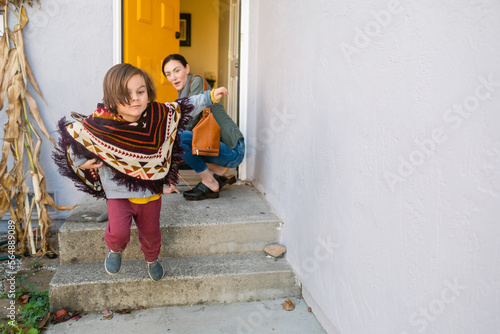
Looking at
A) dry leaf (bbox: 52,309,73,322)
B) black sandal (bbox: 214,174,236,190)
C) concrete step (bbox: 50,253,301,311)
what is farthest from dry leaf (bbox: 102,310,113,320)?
black sandal (bbox: 214,174,236,190)

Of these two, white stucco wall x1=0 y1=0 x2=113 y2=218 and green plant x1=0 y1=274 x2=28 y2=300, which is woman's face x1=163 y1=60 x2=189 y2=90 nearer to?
white stucco wall x1=0 y1=0 x2=113 y2=218

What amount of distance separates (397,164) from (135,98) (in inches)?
49.3

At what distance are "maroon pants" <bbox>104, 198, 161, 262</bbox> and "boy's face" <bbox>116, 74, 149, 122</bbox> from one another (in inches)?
19.4

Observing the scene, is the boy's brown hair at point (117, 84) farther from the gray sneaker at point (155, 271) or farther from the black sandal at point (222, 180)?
the black sandal at point (222, 180)

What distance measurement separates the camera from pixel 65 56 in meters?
3.29

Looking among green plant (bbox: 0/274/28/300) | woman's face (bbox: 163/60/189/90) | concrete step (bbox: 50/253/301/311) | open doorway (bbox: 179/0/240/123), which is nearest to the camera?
concrete step (bbox: 50/253/301/311)

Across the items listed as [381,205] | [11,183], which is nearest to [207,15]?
[11,183]

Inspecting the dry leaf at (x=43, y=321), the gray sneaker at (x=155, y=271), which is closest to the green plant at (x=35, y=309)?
the dry leaf at (x=43, y=321)

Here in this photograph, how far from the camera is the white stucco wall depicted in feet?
10.6

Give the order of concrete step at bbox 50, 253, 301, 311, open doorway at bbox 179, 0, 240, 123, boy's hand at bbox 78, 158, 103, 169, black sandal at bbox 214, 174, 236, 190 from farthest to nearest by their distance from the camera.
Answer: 1. open doorway at bbox 179, 0, 240, 123
2. black sandal at bbox 214, 174, 236, 190
3. concrete step at bbox 50, 253, 301, 311
4. boy's hand at bbox 78, 158, 103, 169

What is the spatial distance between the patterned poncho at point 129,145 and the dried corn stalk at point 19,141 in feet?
3.25

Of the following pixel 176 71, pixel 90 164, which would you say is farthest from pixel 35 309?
pixel 176 71

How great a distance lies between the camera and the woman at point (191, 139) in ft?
10.0

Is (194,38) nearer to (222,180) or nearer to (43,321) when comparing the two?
(222,180)
